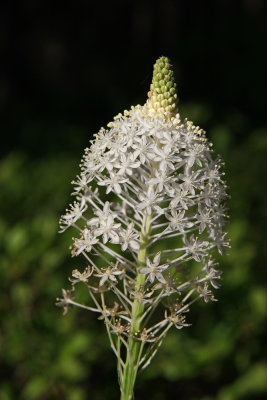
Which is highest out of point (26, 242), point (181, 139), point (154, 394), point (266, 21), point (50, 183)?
point (266, 21)

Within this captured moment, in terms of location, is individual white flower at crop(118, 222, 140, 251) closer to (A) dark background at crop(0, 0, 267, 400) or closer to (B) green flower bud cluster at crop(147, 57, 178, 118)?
(B) green flower bud cluster at crop(147, 57, 178, 118)

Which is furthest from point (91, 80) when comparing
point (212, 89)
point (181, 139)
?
point (181, 139)

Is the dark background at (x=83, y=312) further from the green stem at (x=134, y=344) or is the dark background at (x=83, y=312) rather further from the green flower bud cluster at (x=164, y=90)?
the green stem at (x=134, y=344)

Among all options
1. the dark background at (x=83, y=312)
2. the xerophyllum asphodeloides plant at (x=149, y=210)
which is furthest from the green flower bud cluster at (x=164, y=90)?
the dark background at (x=83, y=312)

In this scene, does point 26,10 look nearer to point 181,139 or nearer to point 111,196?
point 111,196

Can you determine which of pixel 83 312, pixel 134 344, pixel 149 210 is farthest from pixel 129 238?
pixel 83 312

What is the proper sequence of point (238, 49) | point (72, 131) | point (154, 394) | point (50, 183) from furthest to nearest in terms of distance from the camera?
point (238, 49) → point (72, 131) → point (50, 183) → point (154, 394)
